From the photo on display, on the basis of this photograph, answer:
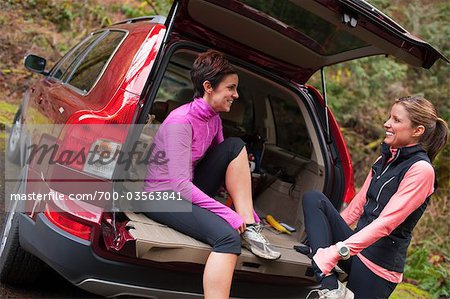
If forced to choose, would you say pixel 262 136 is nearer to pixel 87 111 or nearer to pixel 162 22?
pixel 162 22

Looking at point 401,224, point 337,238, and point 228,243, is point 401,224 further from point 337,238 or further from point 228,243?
point 228,243

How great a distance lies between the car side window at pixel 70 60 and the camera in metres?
4.64

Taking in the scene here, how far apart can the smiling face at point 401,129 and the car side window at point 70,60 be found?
9.13 feet

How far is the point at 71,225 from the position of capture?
9.11 feet

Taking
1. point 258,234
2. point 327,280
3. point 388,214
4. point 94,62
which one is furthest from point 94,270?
point 94,62

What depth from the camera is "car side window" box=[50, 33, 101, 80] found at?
4.64 meters

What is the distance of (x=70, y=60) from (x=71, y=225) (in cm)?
247

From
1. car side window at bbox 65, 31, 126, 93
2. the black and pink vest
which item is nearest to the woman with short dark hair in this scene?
the black and pink vest

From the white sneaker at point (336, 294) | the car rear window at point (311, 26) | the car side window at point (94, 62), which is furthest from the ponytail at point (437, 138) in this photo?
the car side window at point (94, 62)

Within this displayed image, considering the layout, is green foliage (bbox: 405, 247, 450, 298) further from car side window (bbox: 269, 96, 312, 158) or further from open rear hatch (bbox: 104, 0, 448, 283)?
open rear hatch (bbox: 104, 0, 448, 283)

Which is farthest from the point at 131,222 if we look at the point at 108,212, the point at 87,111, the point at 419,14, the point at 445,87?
the point at 419,14

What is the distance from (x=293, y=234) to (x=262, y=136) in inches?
62.9

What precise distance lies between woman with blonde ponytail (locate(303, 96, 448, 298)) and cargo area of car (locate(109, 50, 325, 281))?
276mm

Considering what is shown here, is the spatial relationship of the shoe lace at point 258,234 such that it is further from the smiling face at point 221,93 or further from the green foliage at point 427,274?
the green foliage at point 427,274
